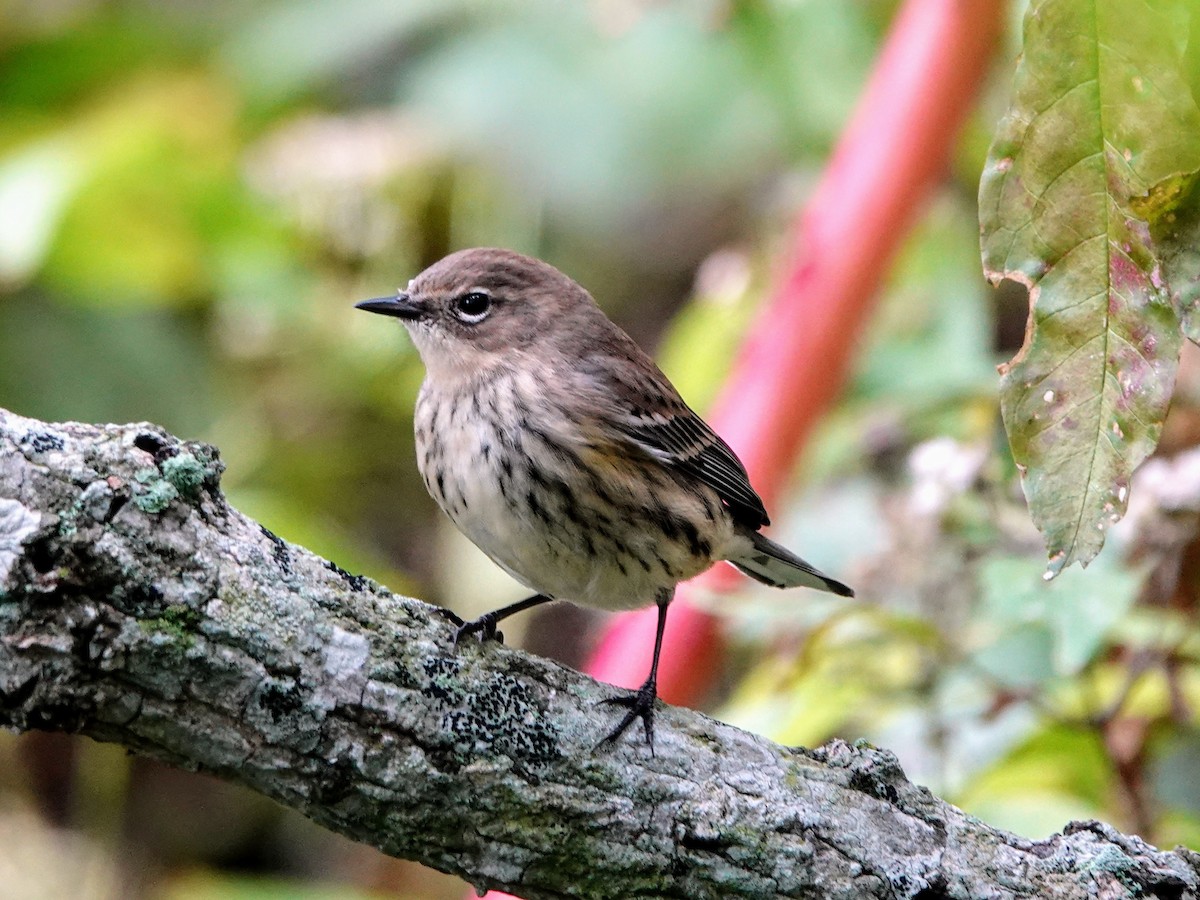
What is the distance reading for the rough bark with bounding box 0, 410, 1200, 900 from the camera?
57.7 inches

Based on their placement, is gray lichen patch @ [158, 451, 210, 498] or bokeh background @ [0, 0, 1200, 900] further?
bokeh background @ [0, 0, 1200, 900]

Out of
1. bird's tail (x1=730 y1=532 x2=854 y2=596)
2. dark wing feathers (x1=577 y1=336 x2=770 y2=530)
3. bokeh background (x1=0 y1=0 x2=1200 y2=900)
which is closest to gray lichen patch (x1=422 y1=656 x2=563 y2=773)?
dark wing feathers (x1=577 y1=336 x2=770 y2=530)

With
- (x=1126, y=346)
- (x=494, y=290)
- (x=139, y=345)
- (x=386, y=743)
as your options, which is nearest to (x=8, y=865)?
(x=139, y=345)

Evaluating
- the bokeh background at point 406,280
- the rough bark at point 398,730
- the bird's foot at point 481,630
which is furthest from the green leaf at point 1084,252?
the bokeh background at point 406,280

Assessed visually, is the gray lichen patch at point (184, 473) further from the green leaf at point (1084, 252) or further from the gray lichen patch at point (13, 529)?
the green leaf at point (1084, 252)

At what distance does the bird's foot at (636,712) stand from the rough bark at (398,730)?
0.06ft

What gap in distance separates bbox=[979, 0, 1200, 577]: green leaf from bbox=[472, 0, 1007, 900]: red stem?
5.17 feet

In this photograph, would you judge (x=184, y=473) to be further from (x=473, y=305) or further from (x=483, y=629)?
(x=473, y=305)

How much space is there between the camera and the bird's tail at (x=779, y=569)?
3102 mm

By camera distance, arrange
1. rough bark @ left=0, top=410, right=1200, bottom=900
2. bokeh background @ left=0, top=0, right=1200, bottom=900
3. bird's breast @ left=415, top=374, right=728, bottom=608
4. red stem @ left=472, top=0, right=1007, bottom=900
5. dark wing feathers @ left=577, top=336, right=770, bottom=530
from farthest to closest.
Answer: bokeh background @ left=0, top=0, right=1200, bottom=900, red stem @ left=472, top=0, right=1007, bottom=900, dark wing feathers @ left=577, top=336, right=770, bottom=530, bird's breast @ left=415, top=374, right=728, bottom=608, rough bark @ left=0, top=410, right=1200, bottom=900

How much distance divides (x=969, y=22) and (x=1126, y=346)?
177 cm

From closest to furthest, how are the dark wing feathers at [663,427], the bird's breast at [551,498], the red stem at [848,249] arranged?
the bird's breast at [551,498] → the dark wing feathers at [663,427] → the red stem at [848,249]

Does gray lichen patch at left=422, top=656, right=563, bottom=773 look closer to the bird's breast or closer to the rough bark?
the rough bark

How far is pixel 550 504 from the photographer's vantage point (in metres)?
2.58
